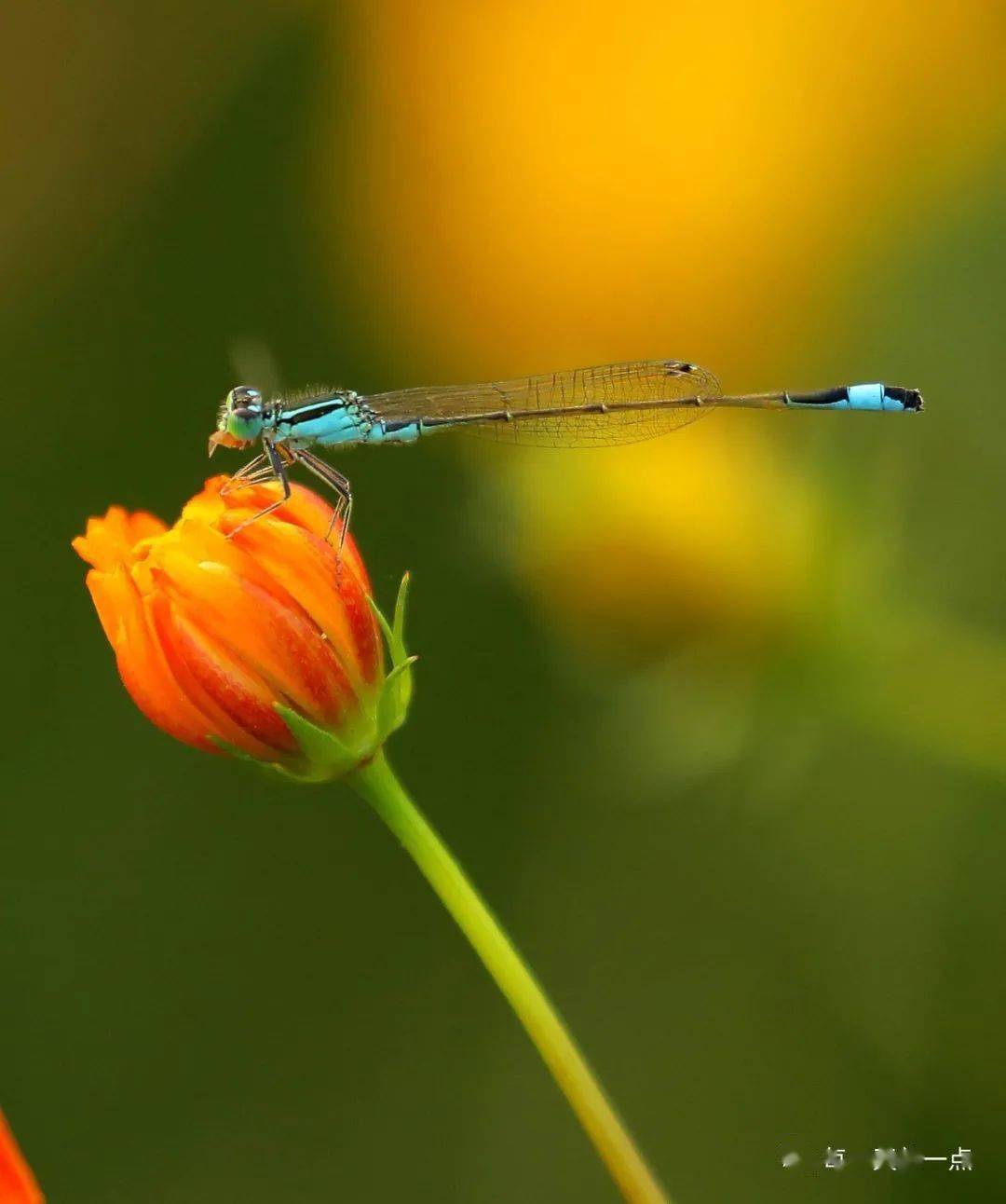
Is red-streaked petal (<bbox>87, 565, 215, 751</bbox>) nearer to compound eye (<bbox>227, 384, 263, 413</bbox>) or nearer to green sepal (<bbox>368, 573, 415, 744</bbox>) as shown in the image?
green sepal (<bbox>368, 573, 415, 744</bbox>)

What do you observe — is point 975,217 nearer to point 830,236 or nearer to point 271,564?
point 830,236

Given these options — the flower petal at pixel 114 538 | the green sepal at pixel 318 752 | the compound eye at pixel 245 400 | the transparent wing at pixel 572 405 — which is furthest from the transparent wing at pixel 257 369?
the green sepal at pixel 318 752

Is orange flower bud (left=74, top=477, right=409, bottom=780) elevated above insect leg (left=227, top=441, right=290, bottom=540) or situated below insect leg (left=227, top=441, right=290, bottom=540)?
below

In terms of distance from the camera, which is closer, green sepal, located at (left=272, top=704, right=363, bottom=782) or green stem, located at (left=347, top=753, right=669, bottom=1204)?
green stem, located at (left=347, top=753, right=669, bottom=1204)

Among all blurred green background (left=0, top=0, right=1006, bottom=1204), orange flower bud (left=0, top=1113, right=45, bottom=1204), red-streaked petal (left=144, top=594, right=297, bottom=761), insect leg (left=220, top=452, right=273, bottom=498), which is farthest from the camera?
blurred green background (left=0, top=0, right=1006, bottom=1204)

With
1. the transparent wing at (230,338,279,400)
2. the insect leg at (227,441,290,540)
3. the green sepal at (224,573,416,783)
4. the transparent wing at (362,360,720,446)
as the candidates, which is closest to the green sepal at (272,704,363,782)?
the green sepal at (224,573,416,783)
